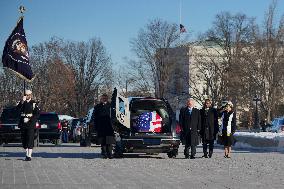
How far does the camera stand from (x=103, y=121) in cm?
2038

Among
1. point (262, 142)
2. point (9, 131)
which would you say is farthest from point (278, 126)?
point (9, 131)

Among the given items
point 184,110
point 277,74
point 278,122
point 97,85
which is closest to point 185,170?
point 184,110

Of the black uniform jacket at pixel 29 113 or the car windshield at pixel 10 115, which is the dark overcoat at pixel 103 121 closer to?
the black uniform jacket at pixel 29 113

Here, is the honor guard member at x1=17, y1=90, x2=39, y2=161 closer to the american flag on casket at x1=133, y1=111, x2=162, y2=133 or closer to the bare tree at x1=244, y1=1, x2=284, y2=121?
the american flag on casket at x1=133, y1=111, x2=162, y2=133

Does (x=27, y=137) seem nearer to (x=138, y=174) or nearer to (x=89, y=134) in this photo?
(x=138, y=174)

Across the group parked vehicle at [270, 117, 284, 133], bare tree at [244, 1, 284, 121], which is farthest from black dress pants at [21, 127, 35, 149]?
bare tree at [244, 1, 284, 121]

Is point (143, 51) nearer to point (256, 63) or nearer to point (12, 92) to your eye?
point (256, 63)

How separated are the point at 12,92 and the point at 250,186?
258 feet

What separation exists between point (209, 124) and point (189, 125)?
2.87ft

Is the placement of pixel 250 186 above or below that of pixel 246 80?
below

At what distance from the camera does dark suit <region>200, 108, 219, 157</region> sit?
2064cm

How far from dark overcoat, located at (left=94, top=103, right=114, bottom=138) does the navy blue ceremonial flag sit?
17115mm

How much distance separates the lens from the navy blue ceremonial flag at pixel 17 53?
37.0 m

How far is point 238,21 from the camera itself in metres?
75.2
